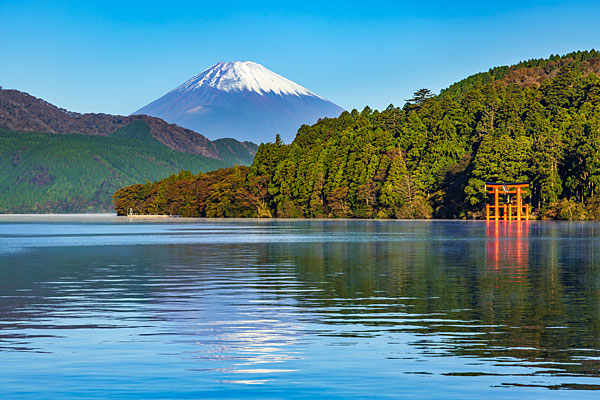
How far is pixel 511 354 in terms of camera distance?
11844 millimetres

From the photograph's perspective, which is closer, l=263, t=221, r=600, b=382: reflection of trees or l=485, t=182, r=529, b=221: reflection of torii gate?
l=263, t=221, r=600, b=382: reflection of trees

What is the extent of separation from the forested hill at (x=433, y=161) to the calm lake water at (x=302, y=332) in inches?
3042

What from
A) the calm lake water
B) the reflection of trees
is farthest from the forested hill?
the calm lake water

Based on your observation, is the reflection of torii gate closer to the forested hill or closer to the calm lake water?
the forested hill

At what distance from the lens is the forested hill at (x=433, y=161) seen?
103625mm

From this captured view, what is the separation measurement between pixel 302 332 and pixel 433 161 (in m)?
111

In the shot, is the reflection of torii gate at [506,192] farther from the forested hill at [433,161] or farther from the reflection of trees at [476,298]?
the reflection of trees at [476,298]

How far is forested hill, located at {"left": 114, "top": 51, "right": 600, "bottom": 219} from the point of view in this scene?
340 feet

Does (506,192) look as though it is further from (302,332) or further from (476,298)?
(302,332)

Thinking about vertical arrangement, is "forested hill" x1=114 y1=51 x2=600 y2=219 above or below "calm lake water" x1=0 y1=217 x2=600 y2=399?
above

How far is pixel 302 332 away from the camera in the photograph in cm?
1412

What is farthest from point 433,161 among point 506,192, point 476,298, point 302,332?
point 302,332

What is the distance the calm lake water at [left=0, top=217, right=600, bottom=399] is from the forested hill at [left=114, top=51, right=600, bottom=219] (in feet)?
254

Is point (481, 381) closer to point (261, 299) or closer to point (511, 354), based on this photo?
point (511, 354)
